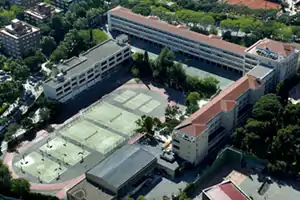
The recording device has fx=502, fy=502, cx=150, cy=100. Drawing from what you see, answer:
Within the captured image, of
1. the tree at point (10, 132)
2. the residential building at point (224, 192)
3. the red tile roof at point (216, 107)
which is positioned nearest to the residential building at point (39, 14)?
the tree at point (10, 132)

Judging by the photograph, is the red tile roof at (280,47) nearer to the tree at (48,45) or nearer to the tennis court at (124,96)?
the tennis court at (124,96)

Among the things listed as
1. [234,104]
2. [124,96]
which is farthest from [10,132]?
[234,104]

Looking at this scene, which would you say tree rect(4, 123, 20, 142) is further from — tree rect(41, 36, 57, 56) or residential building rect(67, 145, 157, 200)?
tree rect(41, 36, 57, 56)

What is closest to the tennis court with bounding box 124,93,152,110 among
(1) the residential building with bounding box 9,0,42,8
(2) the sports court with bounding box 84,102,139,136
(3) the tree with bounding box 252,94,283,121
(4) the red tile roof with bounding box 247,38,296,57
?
(2) the sports court with bounding box 84,102,139,136

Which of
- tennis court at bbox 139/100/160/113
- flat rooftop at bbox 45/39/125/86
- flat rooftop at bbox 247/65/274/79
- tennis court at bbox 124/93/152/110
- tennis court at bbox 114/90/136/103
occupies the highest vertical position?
flat rooftop at bbox 247/65/274/79

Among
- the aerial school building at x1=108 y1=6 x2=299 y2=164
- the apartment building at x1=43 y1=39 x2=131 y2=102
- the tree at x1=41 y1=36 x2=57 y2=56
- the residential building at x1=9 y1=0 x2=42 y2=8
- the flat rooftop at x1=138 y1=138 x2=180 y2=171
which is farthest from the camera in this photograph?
the residential building at x1=9 y1=0 x2=42 y2=8

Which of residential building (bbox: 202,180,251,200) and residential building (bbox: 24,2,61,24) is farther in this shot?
residential building (bbox: 24,2,61,24)
